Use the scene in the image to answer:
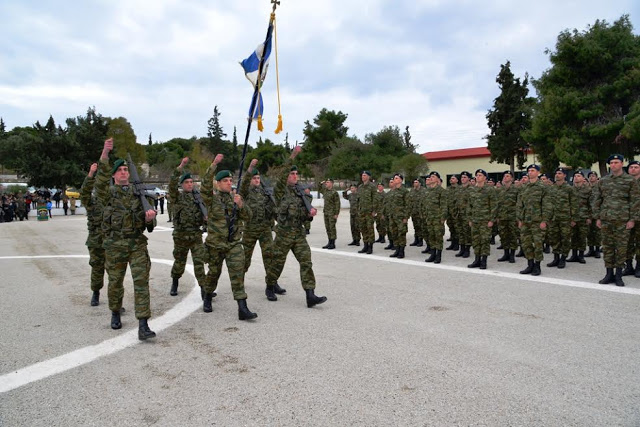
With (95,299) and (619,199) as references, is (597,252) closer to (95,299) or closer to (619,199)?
(619,199)

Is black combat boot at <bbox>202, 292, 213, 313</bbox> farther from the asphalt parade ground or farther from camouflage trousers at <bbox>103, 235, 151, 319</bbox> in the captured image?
camouflage trousers at <bbox>103, 235, 151, 319</bbox>

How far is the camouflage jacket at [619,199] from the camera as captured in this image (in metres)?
7.29

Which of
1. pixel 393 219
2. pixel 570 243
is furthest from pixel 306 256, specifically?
pixel 570 243

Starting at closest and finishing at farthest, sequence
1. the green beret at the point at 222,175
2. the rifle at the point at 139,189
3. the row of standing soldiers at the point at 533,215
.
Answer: the rifle at the point at 139,189
the green beret at the point at 222,175
the row of standing soldiers at the point at 533,215

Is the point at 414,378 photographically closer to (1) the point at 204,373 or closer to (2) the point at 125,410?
(1) the point at 204,373

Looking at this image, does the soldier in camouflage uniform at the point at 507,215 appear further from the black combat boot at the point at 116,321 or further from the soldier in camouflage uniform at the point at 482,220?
the black combat boot at the point at 116,321

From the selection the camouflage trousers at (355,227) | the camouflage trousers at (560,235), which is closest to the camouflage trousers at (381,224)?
the camouflage trousers at (355,227)

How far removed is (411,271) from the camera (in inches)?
345

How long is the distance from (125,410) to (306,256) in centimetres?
330

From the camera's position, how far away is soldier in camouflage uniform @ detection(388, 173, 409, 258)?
1058 cm

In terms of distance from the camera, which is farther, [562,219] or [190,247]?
[562,219]

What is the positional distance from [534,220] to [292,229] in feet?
16.0

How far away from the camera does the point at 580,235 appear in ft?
31.7

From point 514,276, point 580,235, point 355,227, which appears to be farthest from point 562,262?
point 355,227
